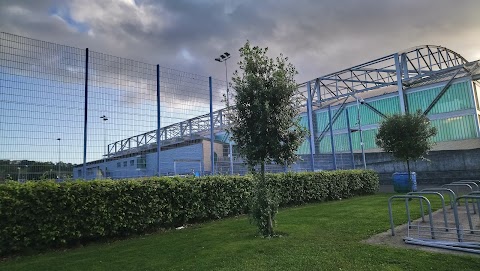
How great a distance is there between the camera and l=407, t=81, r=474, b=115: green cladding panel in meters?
31.7

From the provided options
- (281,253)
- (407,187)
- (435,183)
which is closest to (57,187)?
(281,253)

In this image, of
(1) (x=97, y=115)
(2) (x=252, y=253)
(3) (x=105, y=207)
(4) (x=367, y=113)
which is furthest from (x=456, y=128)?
(3) (x=105, y=207)

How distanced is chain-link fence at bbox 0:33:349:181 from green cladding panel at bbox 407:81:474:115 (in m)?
29.2

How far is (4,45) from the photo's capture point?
852 centimetres

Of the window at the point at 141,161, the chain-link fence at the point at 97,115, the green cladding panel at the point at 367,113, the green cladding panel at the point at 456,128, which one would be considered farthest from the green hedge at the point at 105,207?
the green cladding panel at the point at 456,128

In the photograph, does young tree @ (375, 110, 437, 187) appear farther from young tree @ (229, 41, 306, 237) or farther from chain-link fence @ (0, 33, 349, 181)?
young tree @ (229, 41, 306, 237)

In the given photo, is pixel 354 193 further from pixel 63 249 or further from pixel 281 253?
pixel 63 249

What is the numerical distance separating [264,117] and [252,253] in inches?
125

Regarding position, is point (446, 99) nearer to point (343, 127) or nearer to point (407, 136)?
point (343, 127)

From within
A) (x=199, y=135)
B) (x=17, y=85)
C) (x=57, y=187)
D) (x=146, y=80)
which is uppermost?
(x=146, y=80)

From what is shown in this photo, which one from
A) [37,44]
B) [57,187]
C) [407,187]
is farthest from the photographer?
[407,187]

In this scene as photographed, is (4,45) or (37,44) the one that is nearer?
(4,45)

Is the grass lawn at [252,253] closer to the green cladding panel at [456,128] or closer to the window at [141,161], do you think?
the window at [141,161]

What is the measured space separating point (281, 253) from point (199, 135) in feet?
27.3
